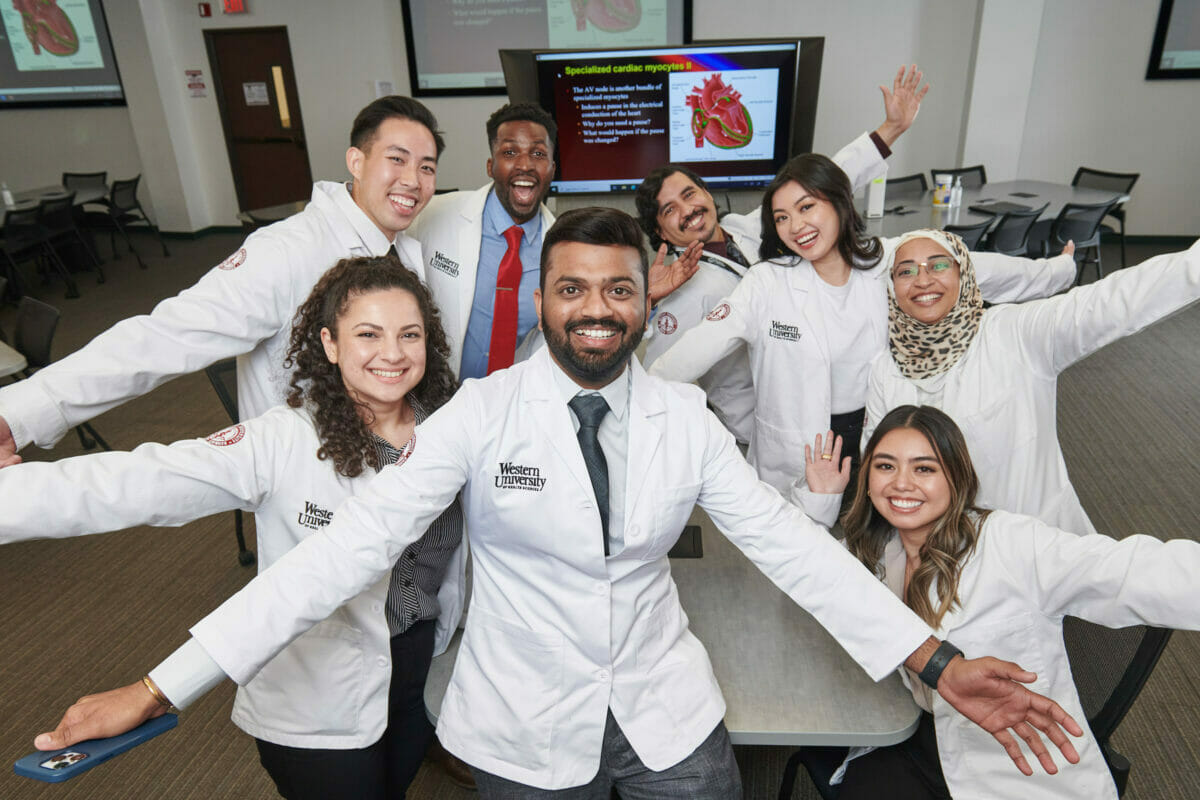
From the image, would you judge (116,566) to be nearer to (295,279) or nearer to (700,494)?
(295,279)

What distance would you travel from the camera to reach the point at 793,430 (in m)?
2.35

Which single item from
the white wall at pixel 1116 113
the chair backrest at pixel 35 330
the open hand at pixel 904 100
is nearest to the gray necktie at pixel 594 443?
the open hand at pixel 904 100

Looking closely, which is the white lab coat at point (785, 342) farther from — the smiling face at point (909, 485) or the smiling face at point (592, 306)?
the smiling face at point (592, 306)

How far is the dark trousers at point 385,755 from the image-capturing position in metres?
1.68

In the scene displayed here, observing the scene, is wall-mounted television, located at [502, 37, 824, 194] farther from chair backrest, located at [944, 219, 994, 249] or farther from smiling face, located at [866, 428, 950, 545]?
smiling face, located at [866, 428, 950, 545]

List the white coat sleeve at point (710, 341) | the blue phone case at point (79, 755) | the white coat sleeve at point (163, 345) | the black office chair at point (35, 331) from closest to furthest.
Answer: the blue phone case at point (79, 755) → the white coat sleeve at point (163, 345) → the white coat sleeve at point (710, 341) → the black office chair at point (35, 331)

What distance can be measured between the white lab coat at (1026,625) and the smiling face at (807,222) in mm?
1024

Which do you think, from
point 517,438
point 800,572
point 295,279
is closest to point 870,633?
point 800,572

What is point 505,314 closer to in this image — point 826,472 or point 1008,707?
point 826,472

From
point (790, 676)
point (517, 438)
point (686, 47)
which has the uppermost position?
point (686, 47)

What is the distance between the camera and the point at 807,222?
2314 mm

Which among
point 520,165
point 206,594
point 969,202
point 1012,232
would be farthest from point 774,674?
point 969,202

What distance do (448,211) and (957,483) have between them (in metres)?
1.90

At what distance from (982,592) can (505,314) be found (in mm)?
1677
